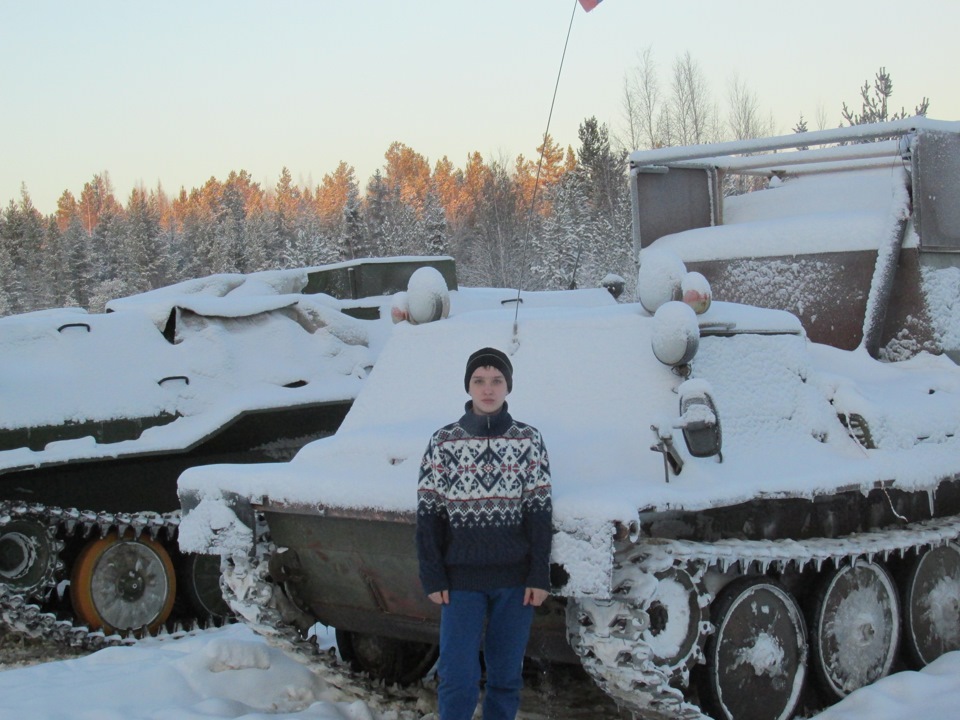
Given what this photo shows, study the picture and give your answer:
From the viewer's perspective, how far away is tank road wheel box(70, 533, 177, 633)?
7141 millimetres

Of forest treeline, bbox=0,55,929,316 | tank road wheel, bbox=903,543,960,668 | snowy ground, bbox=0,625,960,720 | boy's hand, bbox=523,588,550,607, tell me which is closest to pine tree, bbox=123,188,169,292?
forest treeline, bbox=0,55,929,316

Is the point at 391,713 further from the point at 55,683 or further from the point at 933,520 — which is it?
the point at 933,520

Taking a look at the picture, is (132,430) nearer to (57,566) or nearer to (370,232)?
(57,566)

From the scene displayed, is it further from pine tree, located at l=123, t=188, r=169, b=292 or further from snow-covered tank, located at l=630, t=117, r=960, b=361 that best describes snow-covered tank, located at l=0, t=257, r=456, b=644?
pine tree, located at l=123, t=188, r=169, b=292

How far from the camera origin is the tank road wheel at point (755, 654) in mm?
4305

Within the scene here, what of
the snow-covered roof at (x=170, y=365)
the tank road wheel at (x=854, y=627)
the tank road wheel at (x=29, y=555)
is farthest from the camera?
the snow-covered roof at (x=170, y=365)

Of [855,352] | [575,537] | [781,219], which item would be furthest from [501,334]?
[781,219]

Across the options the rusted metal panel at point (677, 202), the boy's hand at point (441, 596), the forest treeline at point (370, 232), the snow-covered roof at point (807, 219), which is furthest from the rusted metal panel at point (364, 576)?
the forest treeline at point (370, 232)

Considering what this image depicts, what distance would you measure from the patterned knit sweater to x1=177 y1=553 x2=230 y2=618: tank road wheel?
3.93 metres

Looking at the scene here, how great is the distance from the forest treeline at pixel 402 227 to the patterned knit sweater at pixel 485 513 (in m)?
13.0

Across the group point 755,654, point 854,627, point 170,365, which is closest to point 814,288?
point 854,627

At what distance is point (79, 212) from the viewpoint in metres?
104

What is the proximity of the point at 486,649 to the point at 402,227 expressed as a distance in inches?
2058

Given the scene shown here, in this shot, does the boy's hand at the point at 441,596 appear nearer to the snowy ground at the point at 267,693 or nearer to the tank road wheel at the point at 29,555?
the snowy ground at the point at 267,693
